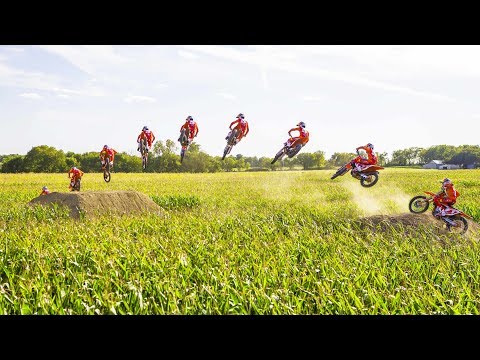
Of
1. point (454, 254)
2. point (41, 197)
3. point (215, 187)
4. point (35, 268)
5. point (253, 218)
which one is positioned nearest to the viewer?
point (35, 268)

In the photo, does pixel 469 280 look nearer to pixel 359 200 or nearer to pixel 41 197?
pixel 359 200

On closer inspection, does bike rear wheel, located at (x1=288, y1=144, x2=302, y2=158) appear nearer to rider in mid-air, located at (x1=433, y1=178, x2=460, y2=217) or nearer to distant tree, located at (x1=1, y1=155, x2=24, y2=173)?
rider in mid-air, located at (x1=433, y1=178, x2=460, y2=217)

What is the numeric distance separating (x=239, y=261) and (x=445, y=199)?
390 cm

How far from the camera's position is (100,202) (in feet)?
48.6

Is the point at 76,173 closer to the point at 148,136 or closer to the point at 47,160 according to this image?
the point at 47,160

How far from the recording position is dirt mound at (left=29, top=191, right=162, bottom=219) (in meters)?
14.2

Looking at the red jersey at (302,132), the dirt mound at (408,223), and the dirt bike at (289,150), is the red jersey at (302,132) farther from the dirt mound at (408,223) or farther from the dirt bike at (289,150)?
the dirt mound at (408,223)

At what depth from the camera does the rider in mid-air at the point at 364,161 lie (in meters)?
4.99

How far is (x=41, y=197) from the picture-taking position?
15633mm

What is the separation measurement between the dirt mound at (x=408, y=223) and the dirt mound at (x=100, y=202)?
745 centimetres

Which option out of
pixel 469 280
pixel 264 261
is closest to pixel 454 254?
pixel 469 280

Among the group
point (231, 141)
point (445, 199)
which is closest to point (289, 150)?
point (231, 141)

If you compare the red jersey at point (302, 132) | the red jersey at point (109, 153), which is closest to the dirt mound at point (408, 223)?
the red jersey at point (302, 132)
